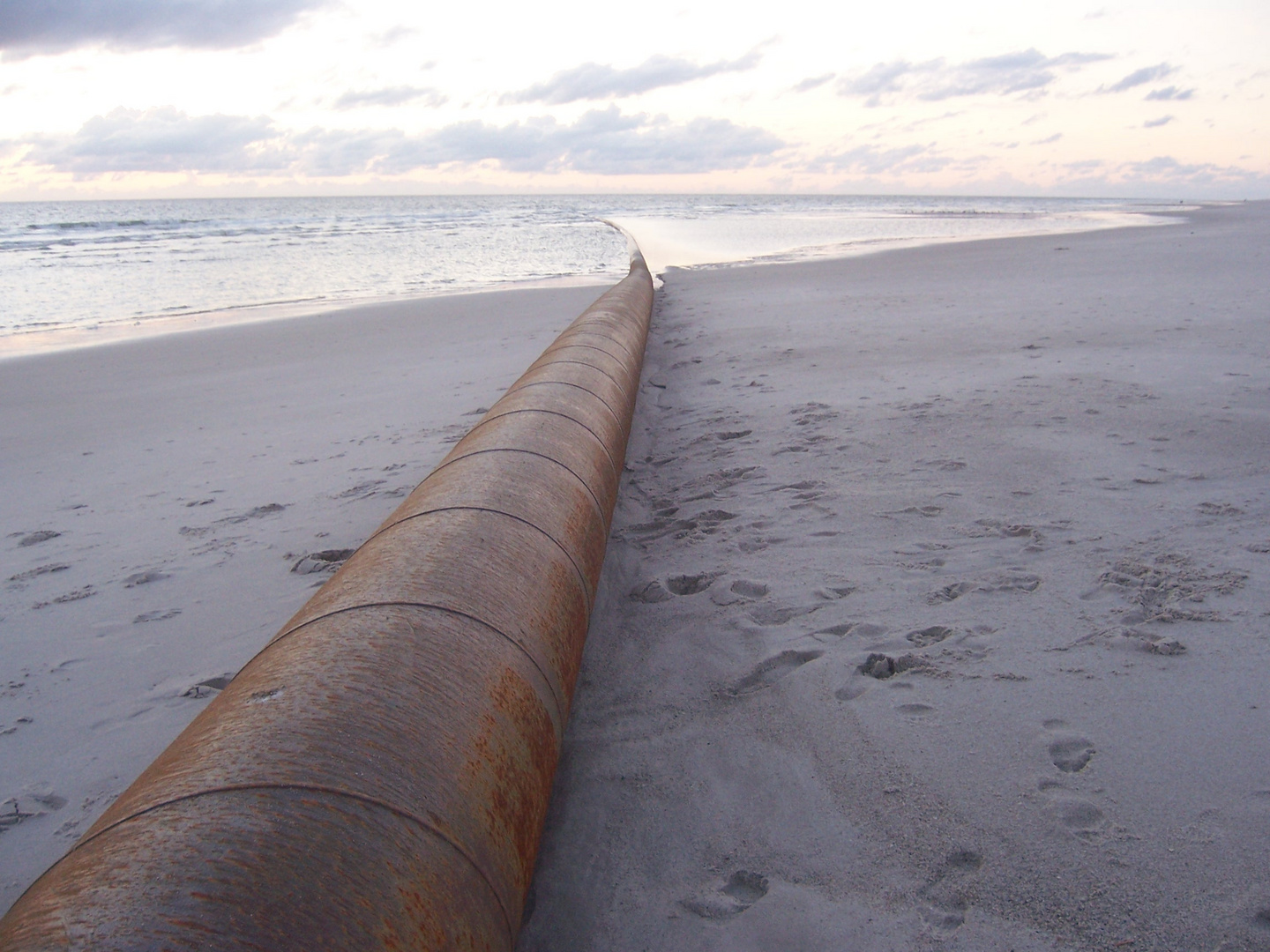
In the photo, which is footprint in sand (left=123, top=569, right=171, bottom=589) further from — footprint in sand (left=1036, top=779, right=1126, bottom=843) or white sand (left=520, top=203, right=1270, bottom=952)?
footprint in sand (left=1036, top=779, right=1126, bottom=843)

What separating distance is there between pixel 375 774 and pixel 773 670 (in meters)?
1.55

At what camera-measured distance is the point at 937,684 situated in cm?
242

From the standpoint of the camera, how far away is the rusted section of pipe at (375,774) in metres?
1.15

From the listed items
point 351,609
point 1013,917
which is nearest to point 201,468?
point 351,609

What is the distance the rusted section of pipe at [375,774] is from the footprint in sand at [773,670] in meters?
0.59

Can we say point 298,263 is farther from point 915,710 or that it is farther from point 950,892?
point 950,892

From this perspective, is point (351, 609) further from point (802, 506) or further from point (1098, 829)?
point (802, 506)

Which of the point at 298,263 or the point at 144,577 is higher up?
the point at 298,263

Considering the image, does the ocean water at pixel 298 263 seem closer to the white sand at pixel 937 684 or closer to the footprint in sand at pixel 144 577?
the footprint in sand at pixel 144 577

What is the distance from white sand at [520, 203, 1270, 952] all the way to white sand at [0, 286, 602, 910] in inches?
57.6

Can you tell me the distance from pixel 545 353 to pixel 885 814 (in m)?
3.81

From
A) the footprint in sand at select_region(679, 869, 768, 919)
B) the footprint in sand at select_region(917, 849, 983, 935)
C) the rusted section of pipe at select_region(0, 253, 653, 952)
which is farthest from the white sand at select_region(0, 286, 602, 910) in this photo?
the footprint in sand at select_region(917, 849, 983, 935)

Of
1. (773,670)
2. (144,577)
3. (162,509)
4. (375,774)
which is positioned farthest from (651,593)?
(162,509)

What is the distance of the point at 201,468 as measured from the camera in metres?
5.16
